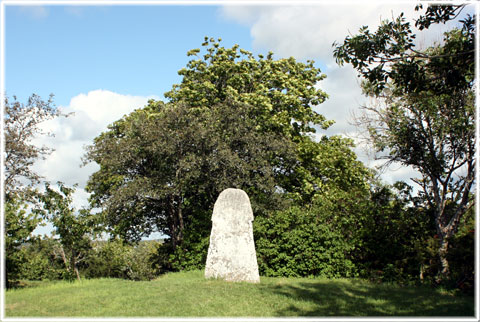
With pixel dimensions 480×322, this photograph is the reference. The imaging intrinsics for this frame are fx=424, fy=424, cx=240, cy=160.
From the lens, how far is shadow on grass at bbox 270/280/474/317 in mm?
8617

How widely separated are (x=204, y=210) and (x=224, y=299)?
34.0ft

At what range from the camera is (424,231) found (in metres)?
14.1

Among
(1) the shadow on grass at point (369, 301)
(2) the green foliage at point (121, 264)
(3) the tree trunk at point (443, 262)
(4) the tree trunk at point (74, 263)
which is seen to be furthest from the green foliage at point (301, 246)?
(4) the tree trunk at point (74, 263)

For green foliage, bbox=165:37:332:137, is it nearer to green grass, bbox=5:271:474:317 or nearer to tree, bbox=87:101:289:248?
tree, bbox=87:101:289:248

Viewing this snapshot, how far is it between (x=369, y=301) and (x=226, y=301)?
3.32 m

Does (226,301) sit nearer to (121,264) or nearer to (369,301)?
(369,301)

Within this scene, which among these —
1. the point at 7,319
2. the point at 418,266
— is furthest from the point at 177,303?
the point at 418,266

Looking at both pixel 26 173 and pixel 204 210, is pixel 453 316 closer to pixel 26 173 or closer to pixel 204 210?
pixel 204 210

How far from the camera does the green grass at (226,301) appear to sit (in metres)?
8.56

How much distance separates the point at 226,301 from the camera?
9438mm

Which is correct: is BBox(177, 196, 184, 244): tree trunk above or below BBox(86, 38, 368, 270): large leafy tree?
below

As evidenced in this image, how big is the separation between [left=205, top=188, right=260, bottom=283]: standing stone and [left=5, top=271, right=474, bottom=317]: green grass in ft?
3.24

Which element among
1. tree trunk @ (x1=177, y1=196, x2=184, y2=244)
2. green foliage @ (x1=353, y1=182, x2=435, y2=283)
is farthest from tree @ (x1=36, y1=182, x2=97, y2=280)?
green foliage @ (x1=353, y1=182, x2=435, y2=283)

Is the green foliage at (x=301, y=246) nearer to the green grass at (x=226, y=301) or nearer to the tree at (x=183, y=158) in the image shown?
the tree at (x=183, y=158)
